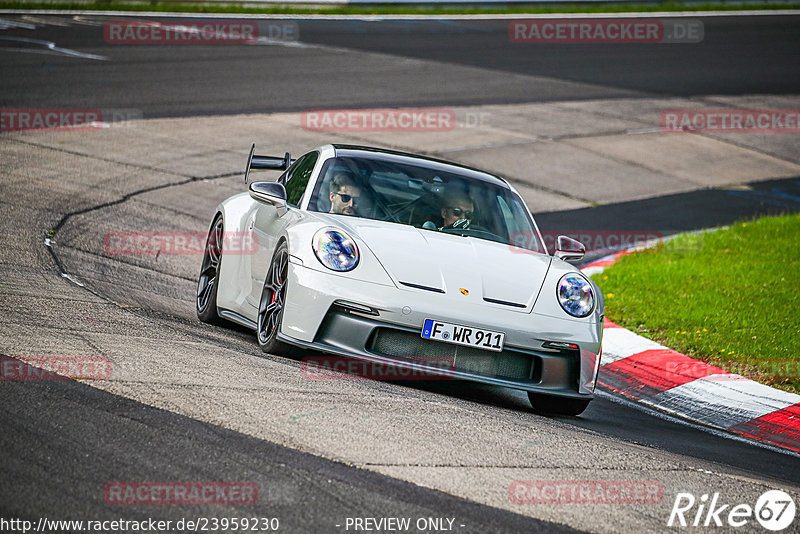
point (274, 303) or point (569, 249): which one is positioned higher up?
point (569, 249)

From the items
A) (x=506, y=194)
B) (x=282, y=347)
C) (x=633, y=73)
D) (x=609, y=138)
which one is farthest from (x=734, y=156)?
(x=282, y=347)

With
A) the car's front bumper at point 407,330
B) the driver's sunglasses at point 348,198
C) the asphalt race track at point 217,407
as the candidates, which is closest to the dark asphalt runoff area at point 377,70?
the asphalt race track at point 217,407

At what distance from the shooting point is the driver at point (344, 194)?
694 cm

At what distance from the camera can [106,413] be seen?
4.54 metres

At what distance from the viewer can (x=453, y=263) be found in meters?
6.34

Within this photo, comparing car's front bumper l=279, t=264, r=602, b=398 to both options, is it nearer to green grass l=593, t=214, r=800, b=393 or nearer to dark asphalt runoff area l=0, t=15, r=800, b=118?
green grass l=593, t=214, r=800, b=393

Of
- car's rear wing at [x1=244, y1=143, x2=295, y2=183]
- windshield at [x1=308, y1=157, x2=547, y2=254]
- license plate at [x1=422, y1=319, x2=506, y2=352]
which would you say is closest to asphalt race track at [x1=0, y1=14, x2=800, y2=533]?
license plate at [x1=422, y1=319, x2=506, y2=352]

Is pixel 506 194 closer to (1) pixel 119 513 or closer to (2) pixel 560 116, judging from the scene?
(1) pixel 119 513

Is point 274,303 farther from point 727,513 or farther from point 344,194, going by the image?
point 727,513

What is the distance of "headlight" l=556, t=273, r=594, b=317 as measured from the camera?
639 centimetres

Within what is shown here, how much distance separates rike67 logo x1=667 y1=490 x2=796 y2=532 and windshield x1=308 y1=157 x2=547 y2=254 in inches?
112

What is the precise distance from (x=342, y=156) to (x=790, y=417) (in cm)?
350

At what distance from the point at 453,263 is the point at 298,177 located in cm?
181

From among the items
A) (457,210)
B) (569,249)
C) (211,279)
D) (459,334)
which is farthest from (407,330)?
(211,279)
